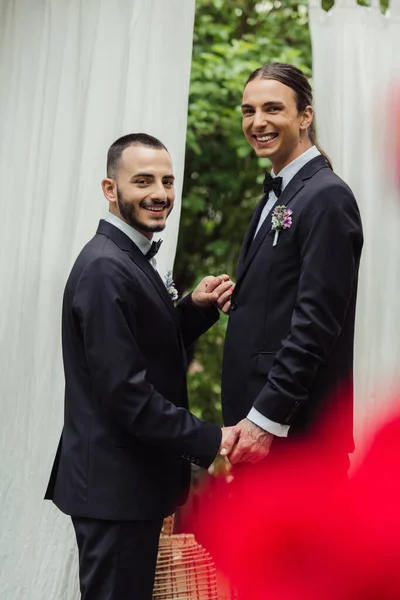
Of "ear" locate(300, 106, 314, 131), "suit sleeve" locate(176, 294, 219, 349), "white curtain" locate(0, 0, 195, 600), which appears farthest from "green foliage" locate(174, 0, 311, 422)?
"ear" locate(300, 106, 314, 131)

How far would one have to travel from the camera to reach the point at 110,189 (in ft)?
7.18

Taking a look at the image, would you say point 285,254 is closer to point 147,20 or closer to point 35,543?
point 147,20

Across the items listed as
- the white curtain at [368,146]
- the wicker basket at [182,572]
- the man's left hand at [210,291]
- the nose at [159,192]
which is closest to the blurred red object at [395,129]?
the white curtain at [368,146]

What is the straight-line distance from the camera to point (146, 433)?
200cm

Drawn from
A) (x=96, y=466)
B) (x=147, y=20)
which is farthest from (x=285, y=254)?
(x=147, y=20)

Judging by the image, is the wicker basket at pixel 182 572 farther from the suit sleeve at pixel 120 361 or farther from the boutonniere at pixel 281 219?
the boutonniere at pixel 281 219

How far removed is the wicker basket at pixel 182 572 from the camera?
2375 millimetres

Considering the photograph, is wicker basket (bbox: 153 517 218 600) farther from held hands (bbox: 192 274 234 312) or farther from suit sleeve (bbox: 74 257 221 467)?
held hands (bbox: 192 274 234 312)

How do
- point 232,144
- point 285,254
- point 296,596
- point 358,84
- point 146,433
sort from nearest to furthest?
point 146,433 < point 285,254 < point 296,596 < point 358,84 < point 232,144

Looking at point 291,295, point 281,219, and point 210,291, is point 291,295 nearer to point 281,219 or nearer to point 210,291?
point 281,219

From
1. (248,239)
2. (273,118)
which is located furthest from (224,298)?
(273,118)

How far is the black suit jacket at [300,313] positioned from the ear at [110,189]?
0.40m

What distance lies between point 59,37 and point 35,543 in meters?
1.76

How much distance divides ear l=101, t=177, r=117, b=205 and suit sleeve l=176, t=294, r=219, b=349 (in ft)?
1.47
